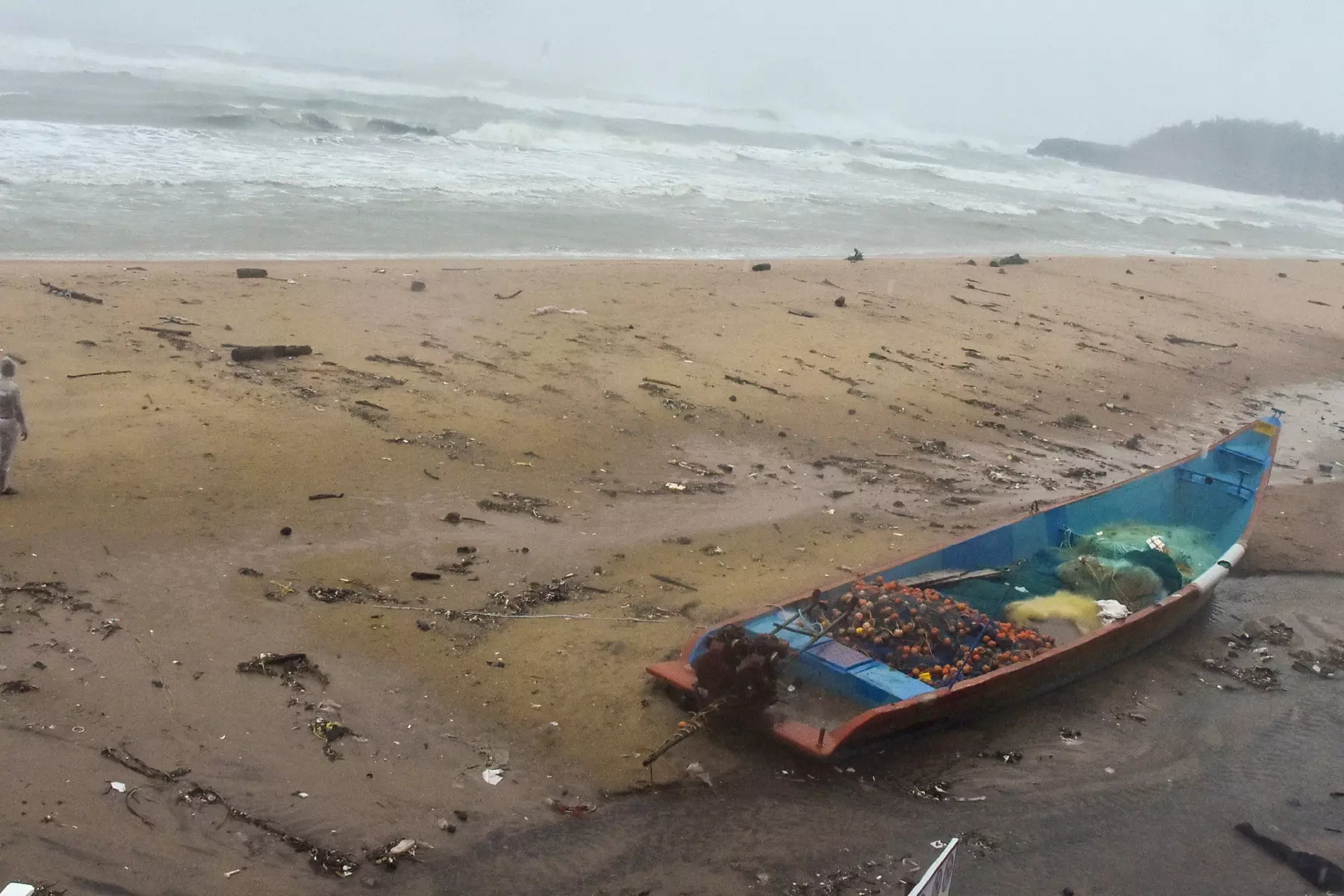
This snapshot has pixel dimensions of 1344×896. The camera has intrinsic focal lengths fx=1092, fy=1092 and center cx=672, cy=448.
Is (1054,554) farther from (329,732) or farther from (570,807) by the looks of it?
(329,732)

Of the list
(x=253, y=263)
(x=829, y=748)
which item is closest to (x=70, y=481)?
(x=829, y=748)

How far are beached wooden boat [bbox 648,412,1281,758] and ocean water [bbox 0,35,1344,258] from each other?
11.4 m

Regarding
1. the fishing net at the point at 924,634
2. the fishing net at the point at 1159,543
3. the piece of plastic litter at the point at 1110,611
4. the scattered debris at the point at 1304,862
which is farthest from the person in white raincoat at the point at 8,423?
the scattered debris at the point at 1304,862

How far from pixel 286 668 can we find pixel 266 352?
5.45 m

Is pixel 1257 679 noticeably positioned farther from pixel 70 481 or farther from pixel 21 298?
pixel 21 298

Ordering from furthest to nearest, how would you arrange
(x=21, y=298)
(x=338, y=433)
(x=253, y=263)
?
(x=253, y=263) < (x=21, y=298) < (x=338, y=433)

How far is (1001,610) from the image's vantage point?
7602 millimetres

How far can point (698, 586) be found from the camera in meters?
7.55

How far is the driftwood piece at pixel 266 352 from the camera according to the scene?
10.4 meters

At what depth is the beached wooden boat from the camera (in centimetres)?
583

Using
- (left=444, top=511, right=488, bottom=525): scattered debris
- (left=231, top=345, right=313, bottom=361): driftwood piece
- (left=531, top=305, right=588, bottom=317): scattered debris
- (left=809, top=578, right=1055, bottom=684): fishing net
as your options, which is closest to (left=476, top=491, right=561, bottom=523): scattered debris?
(left=444, top=511, right=488, bottom=525): scattered debris

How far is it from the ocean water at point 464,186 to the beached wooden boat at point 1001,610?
1144cm

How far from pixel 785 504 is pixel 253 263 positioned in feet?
30.0

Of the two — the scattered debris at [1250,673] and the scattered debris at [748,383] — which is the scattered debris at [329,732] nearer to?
the scattered debris at [1250,673]
